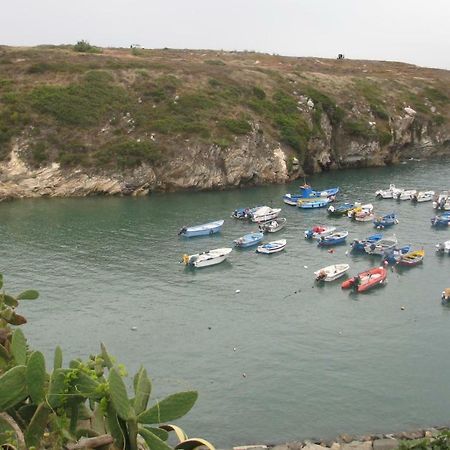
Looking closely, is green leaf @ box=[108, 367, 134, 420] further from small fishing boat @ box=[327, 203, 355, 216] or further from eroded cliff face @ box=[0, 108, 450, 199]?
eroded cliff face @ box=[0, 108, 450, 199]

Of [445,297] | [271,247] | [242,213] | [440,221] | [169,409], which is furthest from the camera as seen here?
[242,213]

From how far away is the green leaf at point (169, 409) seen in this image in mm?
10594

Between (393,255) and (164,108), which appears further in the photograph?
(164,108)

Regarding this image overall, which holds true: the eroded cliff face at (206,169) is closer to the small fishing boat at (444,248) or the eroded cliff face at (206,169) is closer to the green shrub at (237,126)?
the green shrub at (237,126)

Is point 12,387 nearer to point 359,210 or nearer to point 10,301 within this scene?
point 10,301

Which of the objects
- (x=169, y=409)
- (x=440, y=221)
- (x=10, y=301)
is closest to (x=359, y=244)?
(x=440, y=221)

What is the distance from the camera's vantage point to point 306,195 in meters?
89.9

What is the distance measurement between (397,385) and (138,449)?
28605 mm

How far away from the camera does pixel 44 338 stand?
4356 cm

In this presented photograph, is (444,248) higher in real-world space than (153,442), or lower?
lower

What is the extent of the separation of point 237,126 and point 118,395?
94639 mm

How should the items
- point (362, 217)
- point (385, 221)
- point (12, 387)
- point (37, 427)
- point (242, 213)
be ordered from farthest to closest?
1. point (242, 213)
2. point (362, 217)
3. point (385, 221)
4. point (37, 427)
5. point (12, 387)

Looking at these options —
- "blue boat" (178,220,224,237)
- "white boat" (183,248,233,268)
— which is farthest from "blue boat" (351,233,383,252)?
"blue boat" (178,220,224,237)

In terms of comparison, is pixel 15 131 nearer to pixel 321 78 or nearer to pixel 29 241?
pixel 29 241
